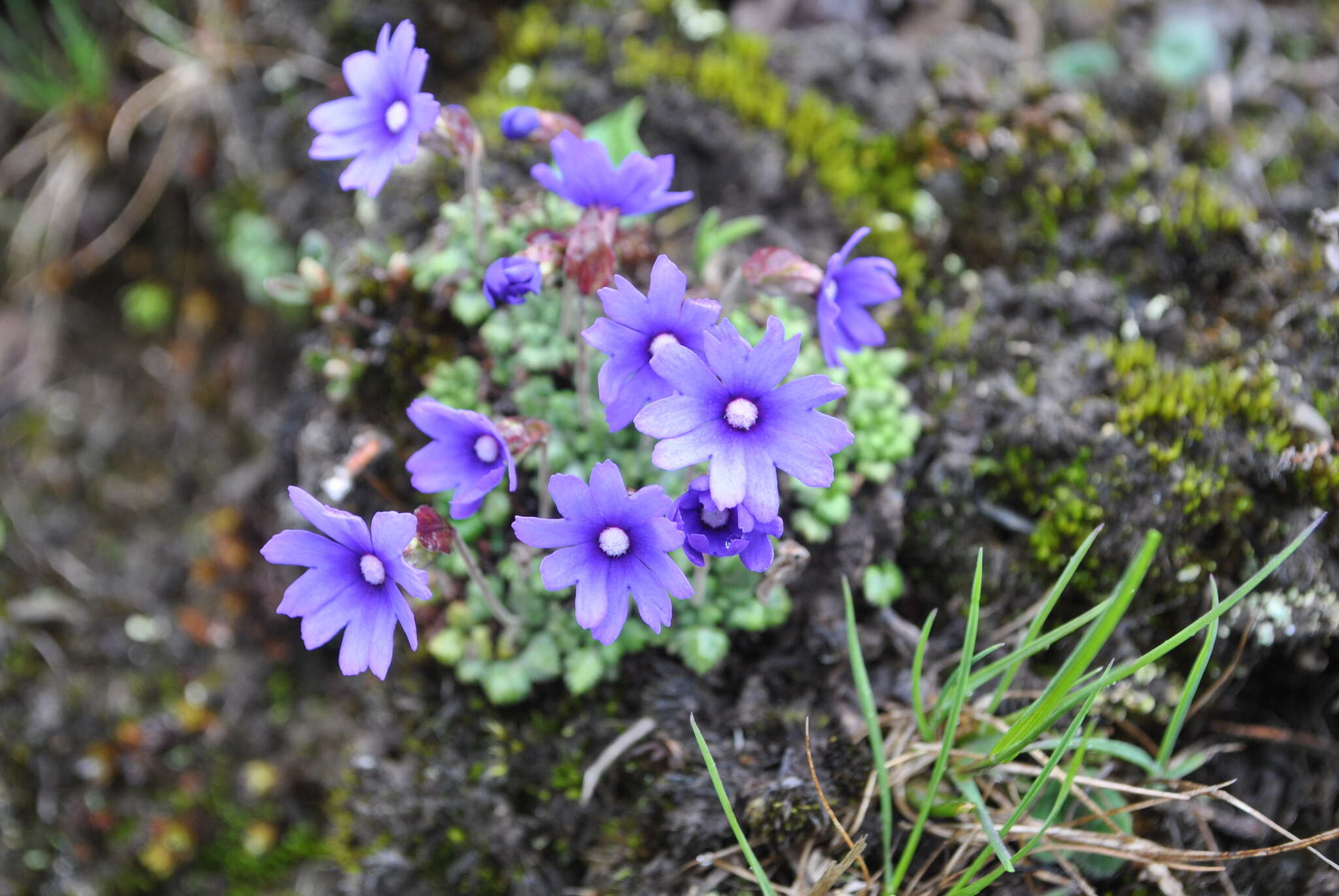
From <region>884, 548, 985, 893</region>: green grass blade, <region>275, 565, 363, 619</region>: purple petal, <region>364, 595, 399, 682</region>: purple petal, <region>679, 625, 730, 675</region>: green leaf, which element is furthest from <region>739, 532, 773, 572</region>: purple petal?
<region>275, 565, 363, 619</region>: purple petal

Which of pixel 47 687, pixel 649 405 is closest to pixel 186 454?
pixel 47 687

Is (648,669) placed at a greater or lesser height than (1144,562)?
lesser

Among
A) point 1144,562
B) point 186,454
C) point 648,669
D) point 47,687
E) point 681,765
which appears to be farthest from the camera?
point 186,454

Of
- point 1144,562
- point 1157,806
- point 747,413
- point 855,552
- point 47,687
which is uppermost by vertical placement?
point 747,413

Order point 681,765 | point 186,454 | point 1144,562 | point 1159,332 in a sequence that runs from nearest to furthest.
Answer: point 1144,562, point 681,765, point 1159,332, point 186,454

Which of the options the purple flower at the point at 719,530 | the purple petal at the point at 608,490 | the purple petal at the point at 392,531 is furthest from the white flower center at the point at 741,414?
the purple petal at the point at 392,531

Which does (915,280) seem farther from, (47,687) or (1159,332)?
(47,687)
